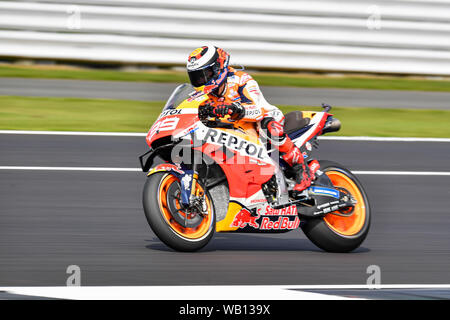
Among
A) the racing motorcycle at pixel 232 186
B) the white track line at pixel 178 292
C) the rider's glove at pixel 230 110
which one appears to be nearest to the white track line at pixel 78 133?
the racing motorcycle at pixel 232 186

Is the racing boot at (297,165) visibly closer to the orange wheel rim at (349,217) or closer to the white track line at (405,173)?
Result: the orange wheel rim at (349,217)

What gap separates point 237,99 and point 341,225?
54.3 inches

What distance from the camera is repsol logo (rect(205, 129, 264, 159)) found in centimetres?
661

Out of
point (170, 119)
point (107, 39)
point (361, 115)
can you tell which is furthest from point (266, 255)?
point (107, 39)

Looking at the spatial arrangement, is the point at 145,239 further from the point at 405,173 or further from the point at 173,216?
the point at 405,173

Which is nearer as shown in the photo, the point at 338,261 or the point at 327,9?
the point at 338,261

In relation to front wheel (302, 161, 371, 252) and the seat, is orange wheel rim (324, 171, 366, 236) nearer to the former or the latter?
front wheel (302, 161, 371, 252)

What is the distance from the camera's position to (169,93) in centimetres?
1469

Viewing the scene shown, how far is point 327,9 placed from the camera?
51.9ft

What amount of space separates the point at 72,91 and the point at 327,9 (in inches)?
186

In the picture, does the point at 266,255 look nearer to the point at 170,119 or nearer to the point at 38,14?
the point at 170,119

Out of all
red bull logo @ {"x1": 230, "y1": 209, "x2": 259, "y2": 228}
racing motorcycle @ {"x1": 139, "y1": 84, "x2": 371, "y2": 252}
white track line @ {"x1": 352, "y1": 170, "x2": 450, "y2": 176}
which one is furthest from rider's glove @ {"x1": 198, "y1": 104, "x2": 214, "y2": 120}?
white track line @ {"x1": 352, "y1": 170, "x2": 450, "y2": 176}

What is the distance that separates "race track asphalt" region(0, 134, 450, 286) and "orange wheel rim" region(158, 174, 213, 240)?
18cm

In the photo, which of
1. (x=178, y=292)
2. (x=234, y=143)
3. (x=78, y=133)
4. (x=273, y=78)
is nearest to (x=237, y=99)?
(x=234, y=143)
